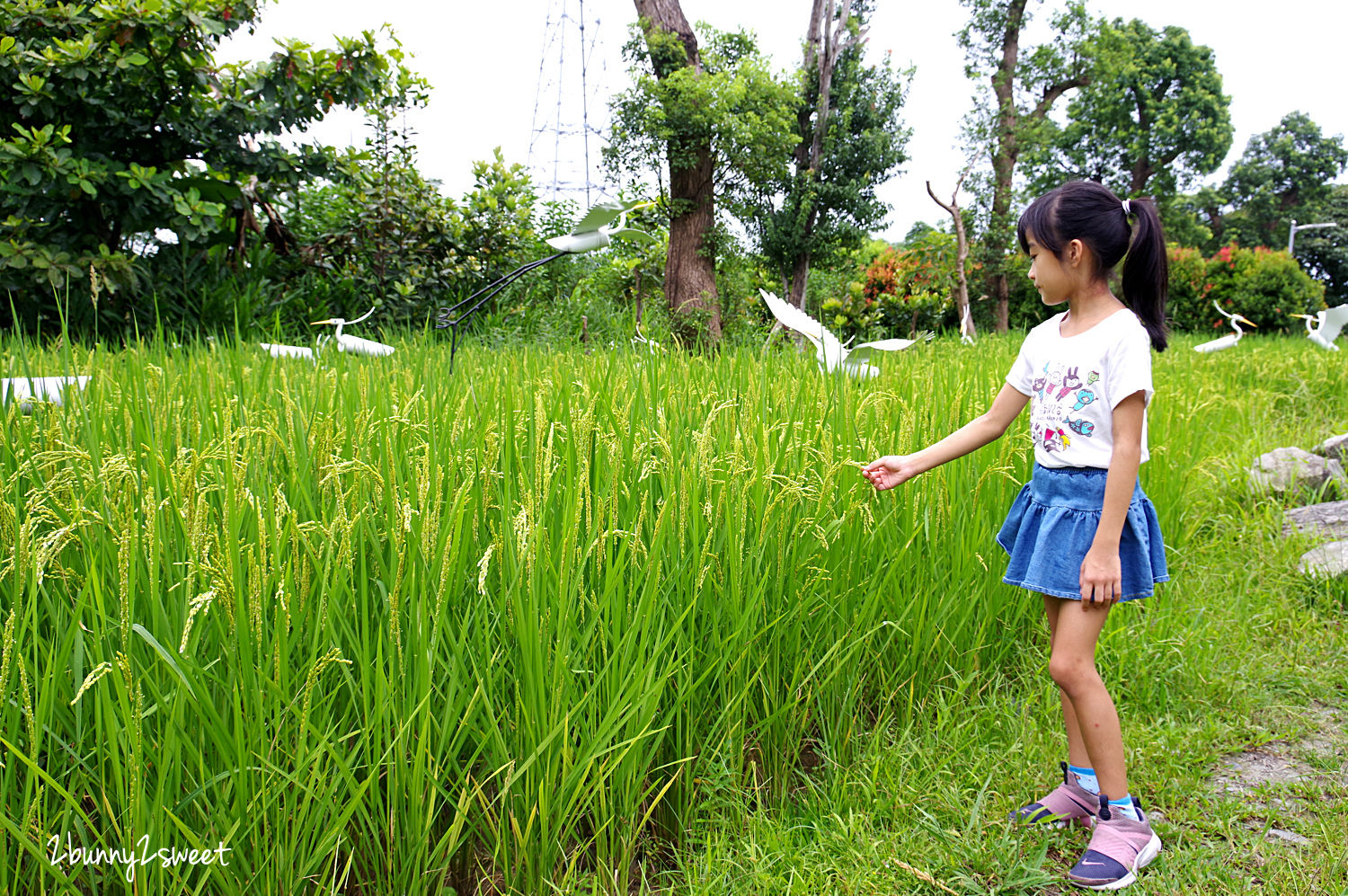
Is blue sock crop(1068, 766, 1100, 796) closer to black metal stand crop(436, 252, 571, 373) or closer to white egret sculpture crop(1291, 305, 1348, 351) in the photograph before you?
black metal stand crop(436, 252, 571, 373)

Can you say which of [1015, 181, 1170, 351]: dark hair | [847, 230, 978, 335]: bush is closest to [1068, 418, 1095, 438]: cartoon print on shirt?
[1015, 181, 1170, 351]: dark hair

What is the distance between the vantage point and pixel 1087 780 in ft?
5.58

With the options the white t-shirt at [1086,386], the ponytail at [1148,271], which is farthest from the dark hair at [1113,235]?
the white t-shirt at [1086,386]

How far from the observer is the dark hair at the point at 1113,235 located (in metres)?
1.66

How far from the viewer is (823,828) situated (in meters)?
1.62

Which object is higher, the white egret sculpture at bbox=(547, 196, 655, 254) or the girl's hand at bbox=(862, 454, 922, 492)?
the white egret sculpture at bbox=(547, 196, 655, 254)

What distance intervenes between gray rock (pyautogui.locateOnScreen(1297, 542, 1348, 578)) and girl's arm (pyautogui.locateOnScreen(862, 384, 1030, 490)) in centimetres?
207

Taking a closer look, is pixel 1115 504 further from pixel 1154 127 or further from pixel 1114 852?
pixel 1154 127

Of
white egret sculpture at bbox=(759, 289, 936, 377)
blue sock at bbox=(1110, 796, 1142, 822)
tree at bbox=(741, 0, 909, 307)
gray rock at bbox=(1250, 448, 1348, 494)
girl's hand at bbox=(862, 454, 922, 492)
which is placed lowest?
blue sock at bbox=(1110, 796, 1142, 822)

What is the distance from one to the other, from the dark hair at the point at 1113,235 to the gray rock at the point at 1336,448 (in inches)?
146

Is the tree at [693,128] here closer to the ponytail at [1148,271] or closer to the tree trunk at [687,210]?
the tree trunk at [687,210]

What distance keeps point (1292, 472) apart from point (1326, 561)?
46.3 inches

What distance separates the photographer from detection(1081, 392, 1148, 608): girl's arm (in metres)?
1.51

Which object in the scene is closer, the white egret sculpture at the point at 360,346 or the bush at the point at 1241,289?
the white egret sculpture at the point at 360,346
